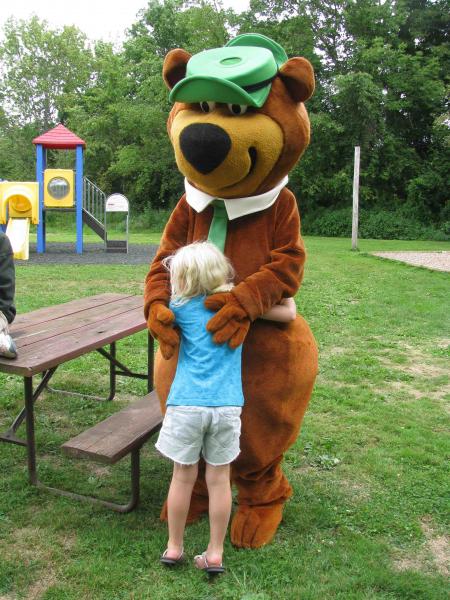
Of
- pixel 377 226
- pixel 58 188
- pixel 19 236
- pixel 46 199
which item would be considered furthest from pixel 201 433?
pixel 377 226

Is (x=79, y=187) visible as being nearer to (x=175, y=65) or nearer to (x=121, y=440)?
(x=175, y=65)

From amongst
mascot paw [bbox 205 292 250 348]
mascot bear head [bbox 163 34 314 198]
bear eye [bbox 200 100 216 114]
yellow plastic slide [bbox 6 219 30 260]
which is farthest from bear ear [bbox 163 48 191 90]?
yellow plastic slide [bbox 6 219 30 260]

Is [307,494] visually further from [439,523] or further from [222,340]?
[222,340]

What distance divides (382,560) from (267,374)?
0.99 m

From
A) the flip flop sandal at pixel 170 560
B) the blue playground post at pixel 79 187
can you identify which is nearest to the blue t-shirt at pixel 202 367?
the flip flop sandal at pixel 170 560

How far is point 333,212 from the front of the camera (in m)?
26.0

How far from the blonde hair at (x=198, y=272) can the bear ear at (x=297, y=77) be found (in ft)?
2.53

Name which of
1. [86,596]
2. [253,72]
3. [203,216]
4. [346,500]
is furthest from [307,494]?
[253,72]

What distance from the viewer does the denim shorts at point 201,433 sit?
2.39m

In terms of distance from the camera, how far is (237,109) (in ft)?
8.11

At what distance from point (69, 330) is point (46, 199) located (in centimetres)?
1247

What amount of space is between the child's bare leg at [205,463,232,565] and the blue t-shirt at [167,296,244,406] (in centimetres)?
31

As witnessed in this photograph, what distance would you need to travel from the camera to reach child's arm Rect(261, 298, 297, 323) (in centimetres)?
265

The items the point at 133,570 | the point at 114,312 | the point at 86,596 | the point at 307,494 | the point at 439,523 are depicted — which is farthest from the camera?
the point at 114,312
